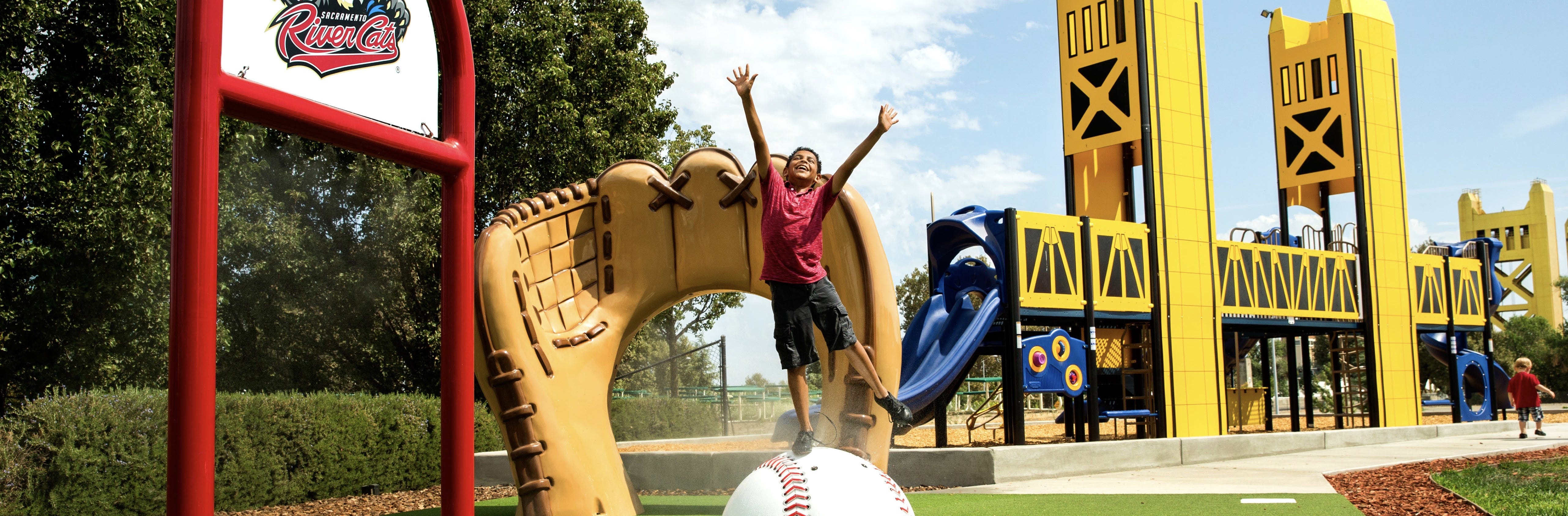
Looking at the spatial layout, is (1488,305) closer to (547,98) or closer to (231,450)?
(547,98)

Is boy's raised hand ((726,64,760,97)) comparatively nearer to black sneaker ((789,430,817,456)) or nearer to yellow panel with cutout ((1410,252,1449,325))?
black sneaker ((789,430,817,456))

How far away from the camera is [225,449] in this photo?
35.1 feet

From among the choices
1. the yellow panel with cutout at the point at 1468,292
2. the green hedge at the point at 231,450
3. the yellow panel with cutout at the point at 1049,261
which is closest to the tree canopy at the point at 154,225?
the green hedge at the point at 231,450

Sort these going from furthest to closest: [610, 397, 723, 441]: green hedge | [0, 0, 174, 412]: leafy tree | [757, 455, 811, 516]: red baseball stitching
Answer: [610, 397, 723, 441]: green hedge, [0, 0, 174, 412]: leafy tree, [757, 455, 811, 516]: red baseball stitching

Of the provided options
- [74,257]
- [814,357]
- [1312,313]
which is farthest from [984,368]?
[814,357]

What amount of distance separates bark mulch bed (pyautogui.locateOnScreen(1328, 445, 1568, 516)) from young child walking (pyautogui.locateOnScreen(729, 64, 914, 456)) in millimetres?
5425

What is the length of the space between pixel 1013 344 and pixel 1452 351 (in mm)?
13447

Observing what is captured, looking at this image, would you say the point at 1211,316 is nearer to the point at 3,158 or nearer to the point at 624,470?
the point at 624,470

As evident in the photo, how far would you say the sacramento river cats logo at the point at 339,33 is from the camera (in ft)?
15.1

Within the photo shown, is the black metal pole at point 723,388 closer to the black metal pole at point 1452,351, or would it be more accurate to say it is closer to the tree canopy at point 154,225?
the tree canopy at point 154,225

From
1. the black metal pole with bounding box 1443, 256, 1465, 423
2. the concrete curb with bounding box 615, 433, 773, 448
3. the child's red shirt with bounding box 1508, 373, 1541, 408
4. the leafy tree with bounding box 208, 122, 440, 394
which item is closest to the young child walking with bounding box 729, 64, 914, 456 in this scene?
the concrete curb with bounding box 615, 433, 773, 448

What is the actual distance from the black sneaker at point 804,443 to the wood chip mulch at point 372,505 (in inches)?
242

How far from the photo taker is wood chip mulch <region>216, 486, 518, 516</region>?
35.6 ft

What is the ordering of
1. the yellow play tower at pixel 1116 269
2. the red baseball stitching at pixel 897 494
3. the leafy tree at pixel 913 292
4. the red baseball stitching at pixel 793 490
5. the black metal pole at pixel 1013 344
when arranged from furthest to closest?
the leafy tree at pixel 913 292
the black metal pole at pixel 1013 344
the yellow play tower at pixel 1116 269
the red baseball stitching at pixel 897 494
the red baseball stitching at pixel 793 490
